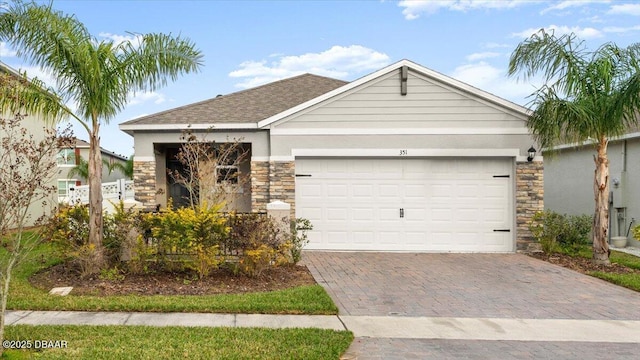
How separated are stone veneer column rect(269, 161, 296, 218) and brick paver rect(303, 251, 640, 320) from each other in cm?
179

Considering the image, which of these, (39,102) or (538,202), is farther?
(538,202)

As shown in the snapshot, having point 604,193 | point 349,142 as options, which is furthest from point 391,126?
point 604,193

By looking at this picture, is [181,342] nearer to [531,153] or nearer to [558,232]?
[558,232]

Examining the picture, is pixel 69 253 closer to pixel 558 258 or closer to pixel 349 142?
pixel 349 142

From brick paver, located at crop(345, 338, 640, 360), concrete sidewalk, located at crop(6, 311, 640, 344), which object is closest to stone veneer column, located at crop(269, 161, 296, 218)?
concrete sidewalk, located at crop(6, 311, 640, 344)

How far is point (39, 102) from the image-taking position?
863 cm

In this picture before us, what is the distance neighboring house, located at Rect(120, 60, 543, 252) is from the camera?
1224 centimetres

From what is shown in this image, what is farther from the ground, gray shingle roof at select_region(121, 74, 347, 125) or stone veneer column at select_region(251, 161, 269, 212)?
gray shingle roof at select_region(121, 74, 347, 125)

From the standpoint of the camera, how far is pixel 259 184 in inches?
493

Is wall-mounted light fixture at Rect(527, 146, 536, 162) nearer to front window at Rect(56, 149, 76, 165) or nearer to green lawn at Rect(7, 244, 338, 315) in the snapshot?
green lawn at Rect(7, 244, 338, 315)

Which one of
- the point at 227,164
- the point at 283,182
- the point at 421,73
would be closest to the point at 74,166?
the point at 227,164

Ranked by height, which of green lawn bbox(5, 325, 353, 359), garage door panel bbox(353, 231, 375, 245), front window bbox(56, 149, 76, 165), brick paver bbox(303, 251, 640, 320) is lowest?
brick paver bbox(303, 251, 640, 320)

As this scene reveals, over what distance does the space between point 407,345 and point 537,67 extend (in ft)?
26.1

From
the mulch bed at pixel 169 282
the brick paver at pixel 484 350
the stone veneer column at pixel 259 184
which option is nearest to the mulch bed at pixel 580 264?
the brick paver at pixel 484 350
